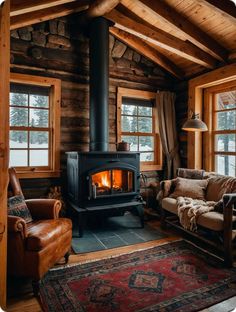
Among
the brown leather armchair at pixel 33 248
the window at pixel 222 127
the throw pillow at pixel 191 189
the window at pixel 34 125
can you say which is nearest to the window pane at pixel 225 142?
→ the window at pixel 222 127

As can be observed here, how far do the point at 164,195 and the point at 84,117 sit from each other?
1965 millimetres

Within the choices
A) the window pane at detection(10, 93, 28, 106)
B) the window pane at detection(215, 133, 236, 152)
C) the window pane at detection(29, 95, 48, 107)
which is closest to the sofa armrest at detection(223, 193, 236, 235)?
the window pane at detection(215, 133, 236, 152)

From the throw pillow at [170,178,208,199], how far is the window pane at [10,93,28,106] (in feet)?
9.38

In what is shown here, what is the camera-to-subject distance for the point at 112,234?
3.48m

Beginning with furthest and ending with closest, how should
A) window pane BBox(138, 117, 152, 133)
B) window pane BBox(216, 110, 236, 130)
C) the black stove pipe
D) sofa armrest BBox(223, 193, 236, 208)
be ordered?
window pane BBox(138, 117, 152, 133), window pane BBox(216, 110, 236, 130), the black stove pipe, sofa armrest BBox(223, 193, 236, 208)

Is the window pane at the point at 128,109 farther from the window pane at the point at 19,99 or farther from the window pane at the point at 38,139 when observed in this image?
the window pane at the point at 19,99

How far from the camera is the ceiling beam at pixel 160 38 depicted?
12.2 feet

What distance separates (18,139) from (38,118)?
49 cm

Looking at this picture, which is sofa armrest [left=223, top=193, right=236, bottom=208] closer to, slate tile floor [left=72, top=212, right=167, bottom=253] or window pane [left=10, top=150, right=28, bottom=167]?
slate tile floor [left=72, top=212, right=167, bottom=253]

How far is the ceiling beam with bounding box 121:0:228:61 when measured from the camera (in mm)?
3291

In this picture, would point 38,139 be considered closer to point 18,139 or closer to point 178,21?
point 18,139

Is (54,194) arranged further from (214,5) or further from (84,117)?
(214,5)

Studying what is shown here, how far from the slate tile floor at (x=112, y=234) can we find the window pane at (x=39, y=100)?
6.96ft

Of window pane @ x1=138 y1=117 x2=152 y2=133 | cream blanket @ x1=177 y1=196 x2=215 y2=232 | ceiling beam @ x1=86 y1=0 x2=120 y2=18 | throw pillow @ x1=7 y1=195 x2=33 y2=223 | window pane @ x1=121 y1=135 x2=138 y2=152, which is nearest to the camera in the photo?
throw pillow @ x1=7 y1=195 x2=33 y2=223
